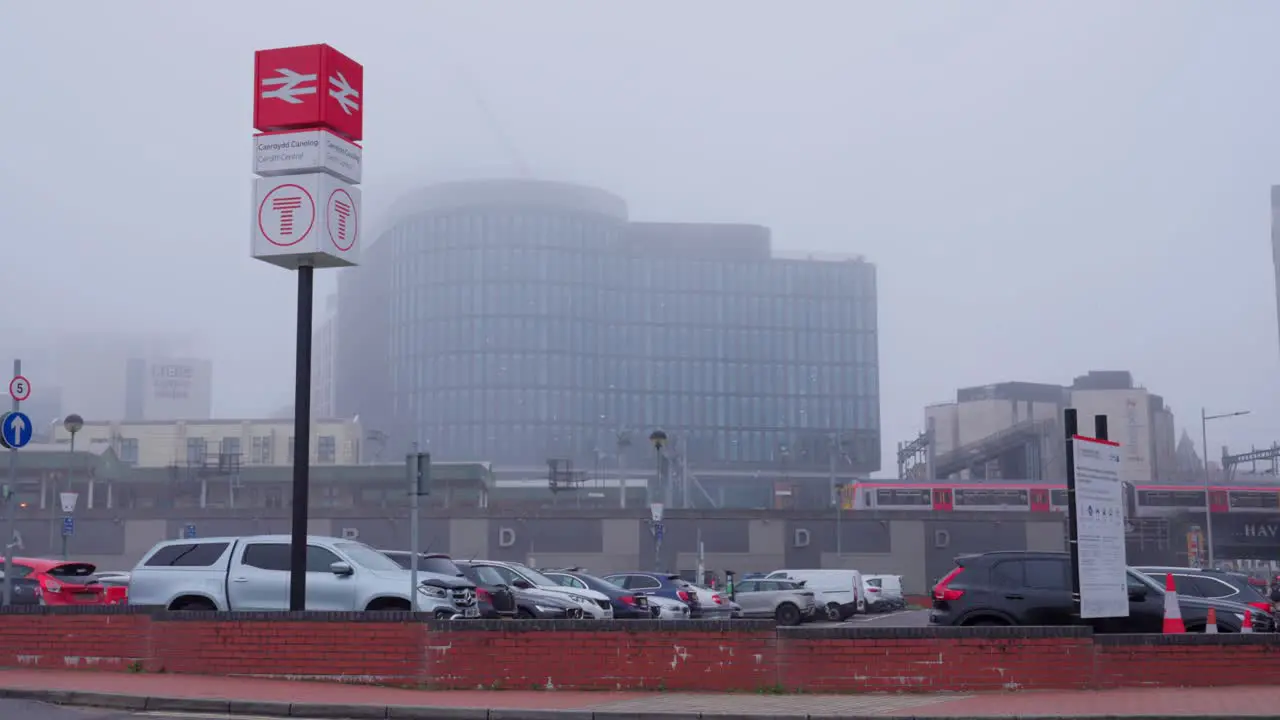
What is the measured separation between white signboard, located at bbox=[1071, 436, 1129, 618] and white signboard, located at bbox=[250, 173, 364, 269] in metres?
10.4

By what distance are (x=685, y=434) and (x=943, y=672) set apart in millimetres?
110887

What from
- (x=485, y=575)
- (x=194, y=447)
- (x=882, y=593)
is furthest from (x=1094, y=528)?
(x=194, y=447)

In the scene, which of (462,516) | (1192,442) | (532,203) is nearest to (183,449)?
(532,203)

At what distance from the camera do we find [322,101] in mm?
18359

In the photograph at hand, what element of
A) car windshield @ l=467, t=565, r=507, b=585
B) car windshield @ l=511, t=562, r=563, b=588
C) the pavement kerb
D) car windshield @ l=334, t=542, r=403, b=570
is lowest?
the pavement kerb

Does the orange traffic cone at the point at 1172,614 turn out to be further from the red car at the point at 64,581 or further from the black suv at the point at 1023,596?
the red car at the point at 64,581

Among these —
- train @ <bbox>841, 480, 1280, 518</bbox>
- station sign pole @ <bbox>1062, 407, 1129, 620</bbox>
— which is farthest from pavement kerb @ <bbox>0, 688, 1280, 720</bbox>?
train @ <bbox>841, 480, 1280, 518</bbox>

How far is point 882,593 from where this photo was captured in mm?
49281

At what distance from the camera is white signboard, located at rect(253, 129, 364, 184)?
18.4m

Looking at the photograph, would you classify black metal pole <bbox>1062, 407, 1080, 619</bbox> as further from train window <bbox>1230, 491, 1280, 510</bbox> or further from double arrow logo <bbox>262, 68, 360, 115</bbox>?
train window <bbox>1230, 491, 1280, 510</bbox>

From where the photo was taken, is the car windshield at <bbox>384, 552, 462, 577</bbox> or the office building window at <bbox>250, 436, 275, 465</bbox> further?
the office building window at <bbox>250, 436, 275, 465</bbox>

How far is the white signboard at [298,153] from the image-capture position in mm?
18438

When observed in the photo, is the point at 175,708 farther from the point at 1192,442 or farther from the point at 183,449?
→ the point at 1192,442

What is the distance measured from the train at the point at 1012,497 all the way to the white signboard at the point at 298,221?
160 ft
